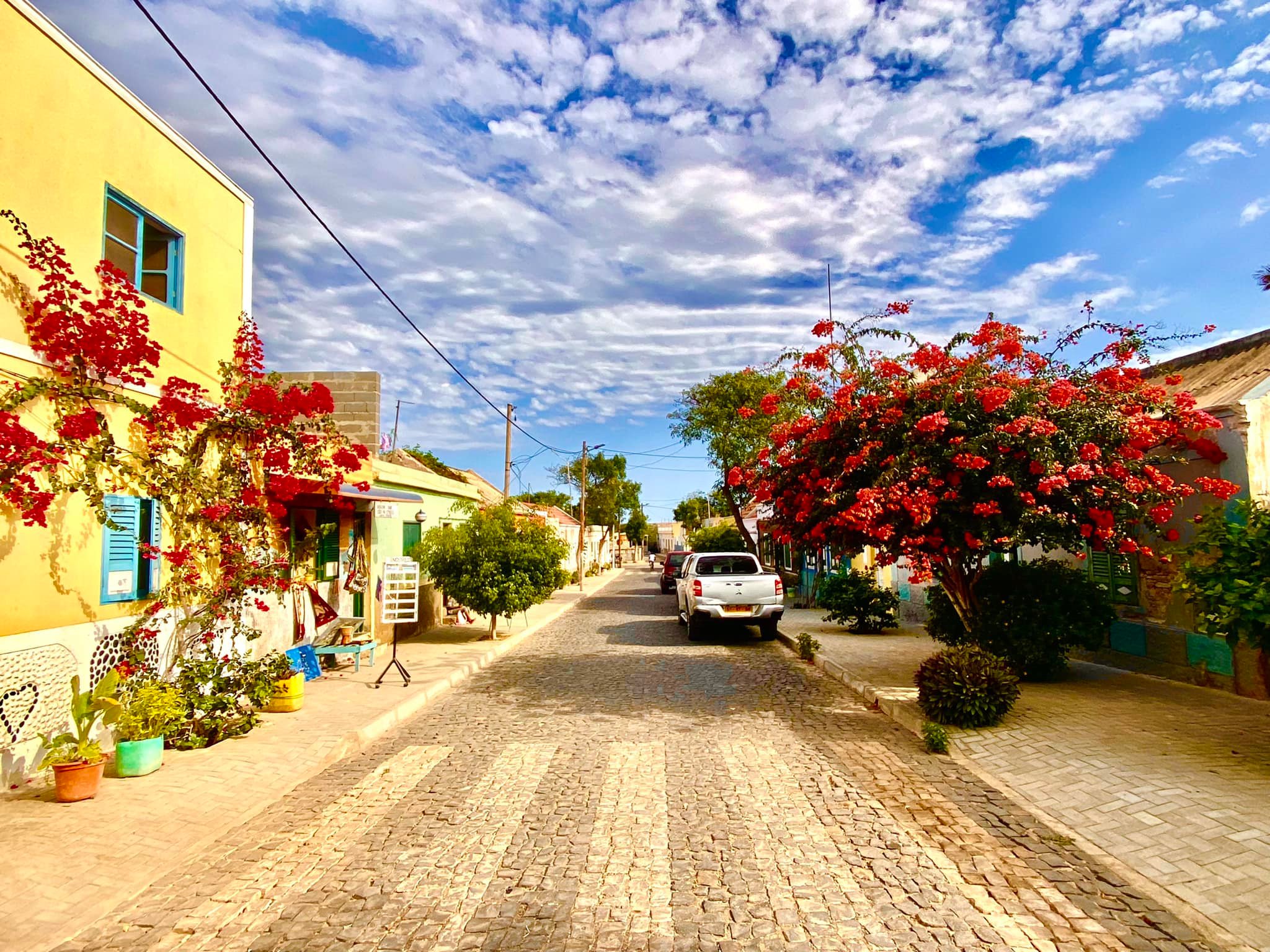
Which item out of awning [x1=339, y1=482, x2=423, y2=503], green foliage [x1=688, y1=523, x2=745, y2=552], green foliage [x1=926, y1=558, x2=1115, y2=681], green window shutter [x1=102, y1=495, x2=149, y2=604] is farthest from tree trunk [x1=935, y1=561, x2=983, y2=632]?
green foliage [x1=688, y1=523, x2=745, y2=552]

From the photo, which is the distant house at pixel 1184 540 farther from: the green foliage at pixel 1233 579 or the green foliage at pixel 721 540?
the green foliage at pixel 721 540

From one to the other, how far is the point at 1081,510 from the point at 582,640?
33.8ft

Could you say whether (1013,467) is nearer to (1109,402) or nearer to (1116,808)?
(1109,402)

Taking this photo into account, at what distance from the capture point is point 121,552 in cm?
707

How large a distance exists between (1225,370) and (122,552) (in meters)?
12.7

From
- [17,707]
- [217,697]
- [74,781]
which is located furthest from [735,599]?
[17,707]

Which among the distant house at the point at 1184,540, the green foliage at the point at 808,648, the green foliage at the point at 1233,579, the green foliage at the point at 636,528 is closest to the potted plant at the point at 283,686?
the green foliage at the point at 808,648

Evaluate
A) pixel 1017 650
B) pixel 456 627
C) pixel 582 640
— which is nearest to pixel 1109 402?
pixel 1017 650

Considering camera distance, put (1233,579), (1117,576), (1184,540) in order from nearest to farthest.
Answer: (1233,579), (1184,540), (1117,576)

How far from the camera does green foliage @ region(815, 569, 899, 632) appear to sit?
1583 cm

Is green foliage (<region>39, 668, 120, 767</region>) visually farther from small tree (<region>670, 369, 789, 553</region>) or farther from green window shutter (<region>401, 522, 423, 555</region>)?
small tree (<region>670, 369, 789, 553</region>)

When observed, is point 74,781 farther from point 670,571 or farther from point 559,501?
point 559,501

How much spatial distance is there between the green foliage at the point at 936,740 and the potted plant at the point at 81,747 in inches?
271

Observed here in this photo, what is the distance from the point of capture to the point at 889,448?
882 centimetres
